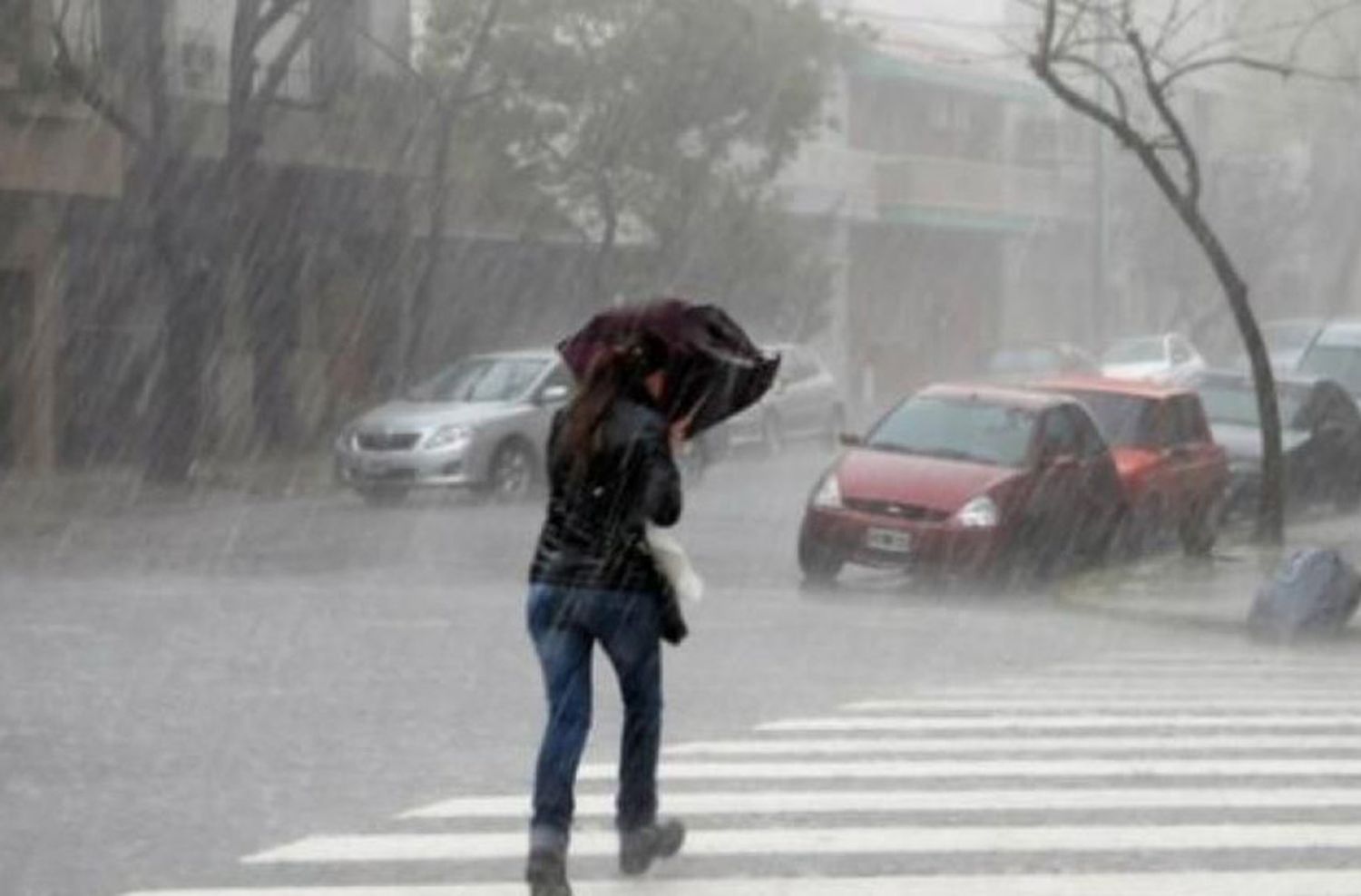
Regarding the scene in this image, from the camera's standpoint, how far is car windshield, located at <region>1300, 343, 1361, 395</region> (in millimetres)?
35844

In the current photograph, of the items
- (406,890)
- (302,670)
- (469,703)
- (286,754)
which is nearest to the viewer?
(406,890)

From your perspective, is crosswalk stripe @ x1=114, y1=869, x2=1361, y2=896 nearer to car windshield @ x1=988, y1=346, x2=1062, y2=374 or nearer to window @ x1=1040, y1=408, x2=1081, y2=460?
window @ x1=1040, y1=408, x2=1081, y2=460

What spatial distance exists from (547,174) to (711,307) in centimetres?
3149

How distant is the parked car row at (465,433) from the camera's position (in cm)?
2855

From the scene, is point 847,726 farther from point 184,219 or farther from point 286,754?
point 184,219

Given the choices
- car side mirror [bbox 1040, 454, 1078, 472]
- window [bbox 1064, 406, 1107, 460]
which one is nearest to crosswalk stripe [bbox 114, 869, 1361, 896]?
car side mirror [bbox 1040, 454, 1078, 472]

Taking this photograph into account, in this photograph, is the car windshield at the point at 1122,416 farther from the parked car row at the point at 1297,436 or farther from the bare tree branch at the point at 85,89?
the bare tree branch at the point at 85,89

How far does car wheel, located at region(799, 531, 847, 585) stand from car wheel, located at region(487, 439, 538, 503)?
8.39 metres

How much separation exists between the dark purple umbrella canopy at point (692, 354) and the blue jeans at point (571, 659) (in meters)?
0.62

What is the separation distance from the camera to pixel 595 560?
827 cm

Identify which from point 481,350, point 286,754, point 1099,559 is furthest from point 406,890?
point 481,350

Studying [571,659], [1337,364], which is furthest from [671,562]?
[1337,364]

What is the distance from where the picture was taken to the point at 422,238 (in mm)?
39000

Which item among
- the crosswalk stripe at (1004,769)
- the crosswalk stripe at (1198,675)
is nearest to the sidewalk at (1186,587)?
the crosswalk stripe at (1198,675)
